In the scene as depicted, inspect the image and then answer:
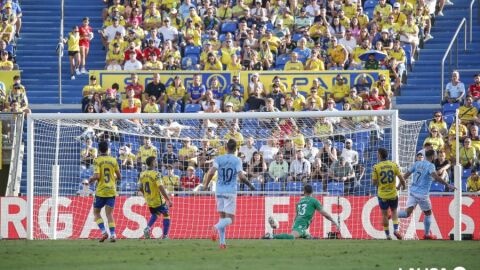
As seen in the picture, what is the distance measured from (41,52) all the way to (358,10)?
8966 millimetres

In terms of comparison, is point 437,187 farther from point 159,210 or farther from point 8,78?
point 8,78

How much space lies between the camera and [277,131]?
2920cm

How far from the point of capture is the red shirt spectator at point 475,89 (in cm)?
3269

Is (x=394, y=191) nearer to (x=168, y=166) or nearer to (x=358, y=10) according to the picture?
(x=168, y=166)

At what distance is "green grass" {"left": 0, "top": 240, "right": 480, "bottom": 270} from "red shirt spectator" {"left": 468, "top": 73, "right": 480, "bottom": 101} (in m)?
8.46

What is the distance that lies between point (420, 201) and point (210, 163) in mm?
5153

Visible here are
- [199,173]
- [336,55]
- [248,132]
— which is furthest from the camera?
[336,55]

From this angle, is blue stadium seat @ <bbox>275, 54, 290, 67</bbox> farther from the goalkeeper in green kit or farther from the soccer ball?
the goalkeeper in green kit

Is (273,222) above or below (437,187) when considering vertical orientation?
below

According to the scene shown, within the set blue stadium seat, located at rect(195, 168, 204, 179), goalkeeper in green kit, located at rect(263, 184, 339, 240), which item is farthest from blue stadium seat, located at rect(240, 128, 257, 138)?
goalkeeper in green kit, located at rect(263, 184, 339, 240)

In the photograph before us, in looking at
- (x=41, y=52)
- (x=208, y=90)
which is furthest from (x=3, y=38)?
(x=208, y=90)

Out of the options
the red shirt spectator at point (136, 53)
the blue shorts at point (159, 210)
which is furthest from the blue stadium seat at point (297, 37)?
the blue shorts at point (159, 210)

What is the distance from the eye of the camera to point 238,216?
28.7 meters

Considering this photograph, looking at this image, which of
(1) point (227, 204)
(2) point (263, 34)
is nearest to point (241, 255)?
(1) point (227, 204)
